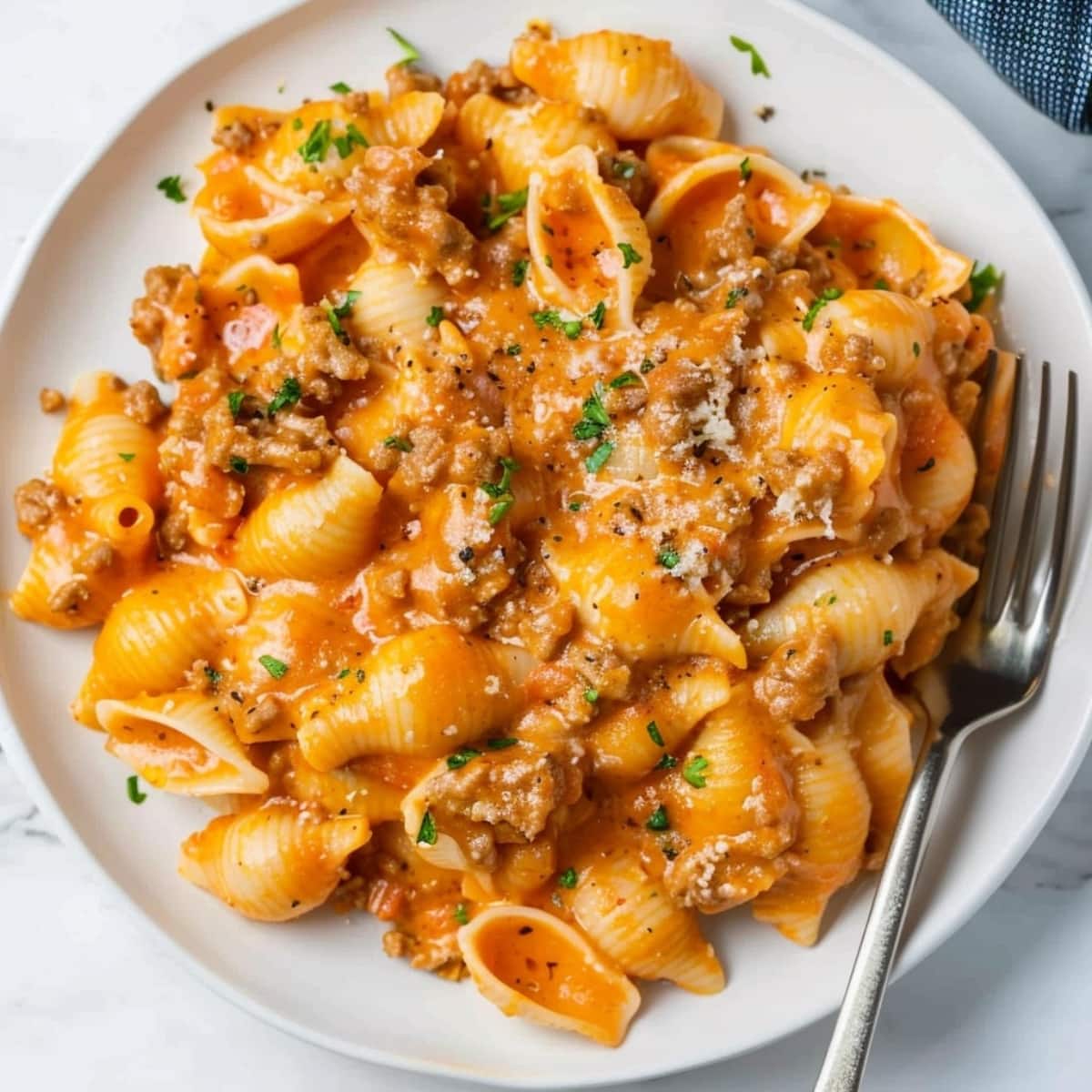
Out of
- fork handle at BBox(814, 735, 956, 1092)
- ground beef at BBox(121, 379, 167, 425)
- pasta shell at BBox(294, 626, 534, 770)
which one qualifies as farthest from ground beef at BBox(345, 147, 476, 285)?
fork handle at BBox(814, 735, 956, 1092)

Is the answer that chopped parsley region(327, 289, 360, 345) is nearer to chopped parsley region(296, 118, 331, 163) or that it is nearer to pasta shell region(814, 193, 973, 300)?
chopped parsley region(296, 118, 331, 163)

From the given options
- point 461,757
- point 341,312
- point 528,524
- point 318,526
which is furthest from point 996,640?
point 341,312

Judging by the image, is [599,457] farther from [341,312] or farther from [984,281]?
[984,281]

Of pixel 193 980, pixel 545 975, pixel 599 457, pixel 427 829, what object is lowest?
pixel 193 980

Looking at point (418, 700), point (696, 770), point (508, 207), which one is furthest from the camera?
point (508, 207)

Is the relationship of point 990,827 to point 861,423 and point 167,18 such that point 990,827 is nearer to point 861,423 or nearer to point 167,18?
point 861,423

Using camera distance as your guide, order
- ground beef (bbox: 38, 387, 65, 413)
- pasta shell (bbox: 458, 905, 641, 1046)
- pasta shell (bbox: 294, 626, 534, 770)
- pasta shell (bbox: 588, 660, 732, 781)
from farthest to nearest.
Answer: ground beef (bbox: 38, 387, 65, 413), pasta shell (bbox: 458, 905, 641, 1046), pasta shell (bbox: 588, 660, 732, 781), pasta shell (bbox: 294, 626, 534, 770)

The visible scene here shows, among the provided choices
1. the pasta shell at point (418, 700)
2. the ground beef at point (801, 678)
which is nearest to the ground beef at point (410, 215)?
the pasta shell at point (418, 700)

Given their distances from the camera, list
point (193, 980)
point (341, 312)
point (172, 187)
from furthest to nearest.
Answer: point (193, 980) → point (172, 187) → point (341, 312)
